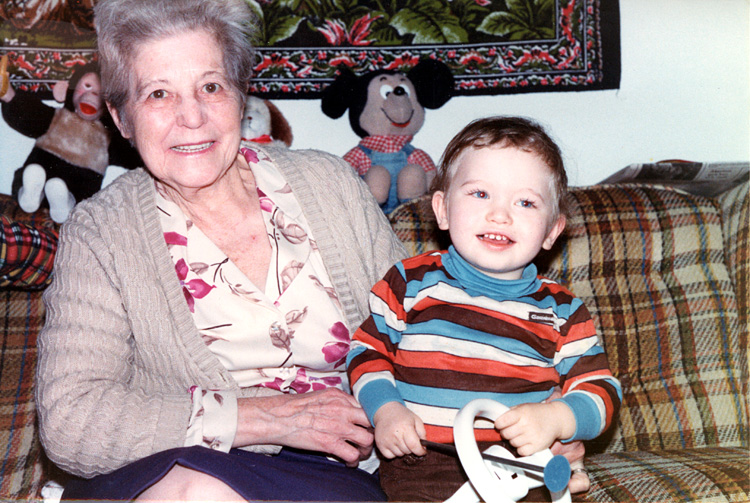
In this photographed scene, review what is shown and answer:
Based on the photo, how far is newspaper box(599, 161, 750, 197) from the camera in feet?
6.95

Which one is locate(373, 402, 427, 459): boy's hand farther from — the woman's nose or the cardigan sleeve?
the woman's nose

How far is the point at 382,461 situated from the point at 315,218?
54 cm

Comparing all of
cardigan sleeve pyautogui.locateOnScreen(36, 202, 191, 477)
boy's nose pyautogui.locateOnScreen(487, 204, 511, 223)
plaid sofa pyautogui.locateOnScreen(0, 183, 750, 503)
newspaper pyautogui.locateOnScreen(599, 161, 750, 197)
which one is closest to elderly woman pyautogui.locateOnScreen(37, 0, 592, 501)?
cardigan sleeve pyautogui.locateOnScreen(36, 202, 191, 477)

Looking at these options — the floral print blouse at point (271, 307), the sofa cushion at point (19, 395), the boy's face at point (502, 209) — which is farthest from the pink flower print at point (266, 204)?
the sofa cushion at point (19, 395)

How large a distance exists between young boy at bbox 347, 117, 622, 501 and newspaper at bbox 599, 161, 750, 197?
35.8 inches

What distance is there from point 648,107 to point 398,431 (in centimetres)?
180

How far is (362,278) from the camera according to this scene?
4.91 ft

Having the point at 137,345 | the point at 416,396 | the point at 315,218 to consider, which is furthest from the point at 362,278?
the point at 137,345

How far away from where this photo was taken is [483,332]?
1.27 meters

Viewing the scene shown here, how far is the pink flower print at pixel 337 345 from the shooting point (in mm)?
1454

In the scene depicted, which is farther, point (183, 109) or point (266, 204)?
point (266, 204)

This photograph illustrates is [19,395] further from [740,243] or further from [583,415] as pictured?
[740,243]

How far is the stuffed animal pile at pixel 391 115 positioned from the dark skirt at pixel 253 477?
109 cm

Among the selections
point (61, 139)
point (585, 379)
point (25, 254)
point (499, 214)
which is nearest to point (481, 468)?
point (585, 379)
